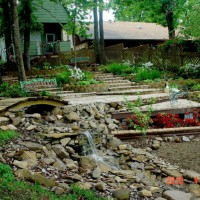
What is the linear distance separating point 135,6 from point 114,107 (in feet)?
49.1

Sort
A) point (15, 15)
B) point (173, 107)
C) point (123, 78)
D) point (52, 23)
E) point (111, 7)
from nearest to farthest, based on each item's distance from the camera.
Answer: point (173, 107) → point (15, 15) → point (123, 78) → point (111, 7) → point (52, 23)

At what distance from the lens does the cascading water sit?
666cm

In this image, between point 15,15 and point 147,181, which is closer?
point 147,181

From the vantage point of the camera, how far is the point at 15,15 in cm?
1138

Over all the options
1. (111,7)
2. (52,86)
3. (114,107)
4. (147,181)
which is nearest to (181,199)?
(147,181)

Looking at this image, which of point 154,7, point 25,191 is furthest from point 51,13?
point 25,191

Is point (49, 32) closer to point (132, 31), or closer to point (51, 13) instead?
point (51, 13)

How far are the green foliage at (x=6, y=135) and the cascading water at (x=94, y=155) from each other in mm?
1741

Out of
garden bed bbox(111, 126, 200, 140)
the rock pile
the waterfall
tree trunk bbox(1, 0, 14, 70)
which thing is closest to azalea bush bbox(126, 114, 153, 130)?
garden bed bbox(111, 126, 200, 140)

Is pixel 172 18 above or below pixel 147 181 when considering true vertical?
above

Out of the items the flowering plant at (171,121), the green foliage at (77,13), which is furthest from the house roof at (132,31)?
the flowering plant at (171,121)

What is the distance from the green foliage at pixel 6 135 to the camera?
19.0ft

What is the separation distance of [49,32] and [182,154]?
19.5 meters

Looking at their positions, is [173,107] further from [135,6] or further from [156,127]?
[135,6]
